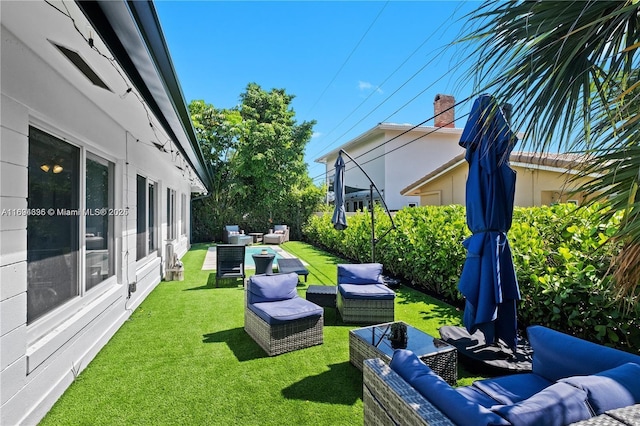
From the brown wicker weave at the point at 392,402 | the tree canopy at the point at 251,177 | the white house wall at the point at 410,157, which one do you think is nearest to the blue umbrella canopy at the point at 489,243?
the brown wicker weave at the point at 392,402

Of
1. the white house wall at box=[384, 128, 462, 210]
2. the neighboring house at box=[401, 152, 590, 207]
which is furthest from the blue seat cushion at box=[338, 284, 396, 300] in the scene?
the white house wall at box=[384, 128, 462, 210]

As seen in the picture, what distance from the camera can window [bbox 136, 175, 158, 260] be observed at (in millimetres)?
6711

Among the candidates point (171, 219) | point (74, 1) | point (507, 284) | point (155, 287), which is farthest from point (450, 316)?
point (171, 219)

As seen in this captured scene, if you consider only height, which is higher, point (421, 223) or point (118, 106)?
point (118, 106)

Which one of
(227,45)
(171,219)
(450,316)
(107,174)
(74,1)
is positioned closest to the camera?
(74,1)

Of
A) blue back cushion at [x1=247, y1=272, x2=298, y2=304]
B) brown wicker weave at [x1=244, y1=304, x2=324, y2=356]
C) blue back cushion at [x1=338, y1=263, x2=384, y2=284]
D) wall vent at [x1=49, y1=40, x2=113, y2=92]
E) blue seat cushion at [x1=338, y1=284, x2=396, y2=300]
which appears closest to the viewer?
wall vent at [x1=49, y1=40, x2=113, y2=92]

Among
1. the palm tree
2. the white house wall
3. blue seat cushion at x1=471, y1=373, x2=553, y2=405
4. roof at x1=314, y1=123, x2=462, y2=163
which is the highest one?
roof at x1=314, y1=123, x2=462, y2=163

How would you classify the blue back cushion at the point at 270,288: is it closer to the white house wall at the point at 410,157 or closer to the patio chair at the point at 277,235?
the patio chair at the point at 277,235

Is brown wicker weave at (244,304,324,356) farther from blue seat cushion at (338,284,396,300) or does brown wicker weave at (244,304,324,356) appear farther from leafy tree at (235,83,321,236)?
leafy tree at (235,83,321,236)

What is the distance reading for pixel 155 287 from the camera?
7.45 meters

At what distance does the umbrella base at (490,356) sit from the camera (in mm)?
3258

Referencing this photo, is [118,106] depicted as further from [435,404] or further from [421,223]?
[421,223]

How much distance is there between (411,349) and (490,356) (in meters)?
0.98

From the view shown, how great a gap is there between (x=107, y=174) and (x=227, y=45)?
414 inches
